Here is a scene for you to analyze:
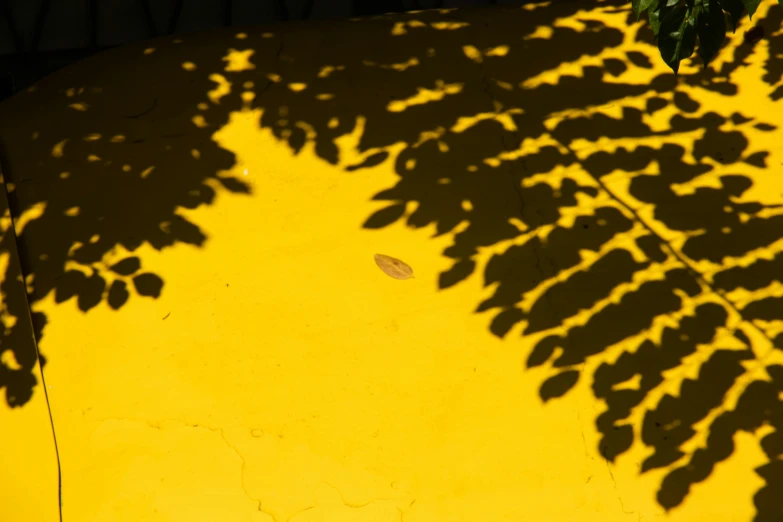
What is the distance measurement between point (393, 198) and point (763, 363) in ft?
7.26

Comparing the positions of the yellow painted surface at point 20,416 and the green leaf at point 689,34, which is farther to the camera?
the yellow painted surface at point 20,416

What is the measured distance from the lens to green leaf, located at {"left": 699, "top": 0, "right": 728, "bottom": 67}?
3.01 meters

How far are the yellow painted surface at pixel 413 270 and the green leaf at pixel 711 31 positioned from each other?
1.52m

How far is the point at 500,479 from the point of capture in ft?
13.3

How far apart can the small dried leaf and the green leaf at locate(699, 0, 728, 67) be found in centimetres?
194

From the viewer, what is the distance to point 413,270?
438cm

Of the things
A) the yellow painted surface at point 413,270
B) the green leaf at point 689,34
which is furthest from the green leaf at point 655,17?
the yellow painted surface at point 413,270

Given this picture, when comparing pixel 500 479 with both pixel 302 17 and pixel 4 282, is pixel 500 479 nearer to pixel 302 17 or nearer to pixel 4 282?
pixel 4 282

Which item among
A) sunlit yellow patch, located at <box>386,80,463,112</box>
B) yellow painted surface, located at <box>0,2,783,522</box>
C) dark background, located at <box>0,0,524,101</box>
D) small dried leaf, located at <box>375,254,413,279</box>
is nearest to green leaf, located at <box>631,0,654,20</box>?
yellow painted surface, located at <box>0,2,783,522</box>

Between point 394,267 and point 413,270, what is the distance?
4.3 inches

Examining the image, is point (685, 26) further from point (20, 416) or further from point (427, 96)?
point (20, 416)

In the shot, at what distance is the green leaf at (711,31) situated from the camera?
301 centimetres

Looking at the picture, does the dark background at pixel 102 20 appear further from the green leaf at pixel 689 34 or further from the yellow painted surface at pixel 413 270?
the green leaf at pixel 689 34

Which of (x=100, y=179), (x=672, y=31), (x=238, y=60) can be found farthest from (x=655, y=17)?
(x=100, y=179)
